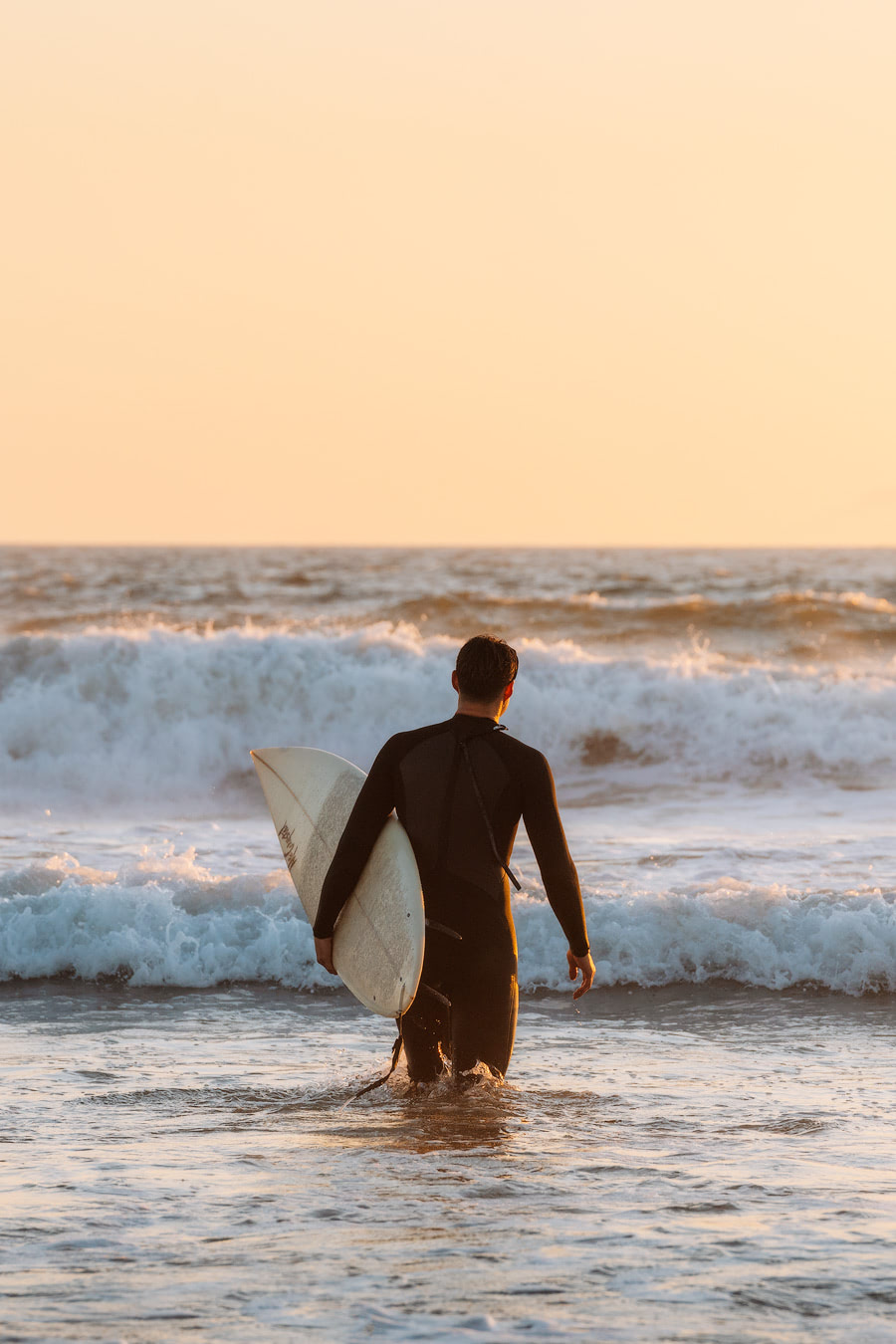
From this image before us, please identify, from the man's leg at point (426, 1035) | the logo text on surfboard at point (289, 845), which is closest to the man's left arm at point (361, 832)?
the man's leg at point (426, 1035)

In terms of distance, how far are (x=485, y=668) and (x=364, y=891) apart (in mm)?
794

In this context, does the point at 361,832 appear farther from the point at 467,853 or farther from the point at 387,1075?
the point at 387,1075

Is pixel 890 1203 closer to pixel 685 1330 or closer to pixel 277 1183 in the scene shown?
pixel 685 1330

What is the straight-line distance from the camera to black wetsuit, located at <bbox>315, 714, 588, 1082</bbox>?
418cm

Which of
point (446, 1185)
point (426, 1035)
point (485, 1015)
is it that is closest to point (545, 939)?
point (426, 1035)

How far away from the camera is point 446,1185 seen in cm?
371

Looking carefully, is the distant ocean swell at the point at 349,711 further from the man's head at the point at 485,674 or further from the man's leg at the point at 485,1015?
the man's head at the point at 485,674

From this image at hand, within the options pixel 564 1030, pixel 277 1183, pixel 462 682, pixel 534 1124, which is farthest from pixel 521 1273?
pixel 564 1030

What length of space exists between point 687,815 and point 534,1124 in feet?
25.3

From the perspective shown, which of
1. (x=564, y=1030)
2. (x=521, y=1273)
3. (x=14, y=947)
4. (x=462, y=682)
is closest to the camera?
(x=521, y=1273)

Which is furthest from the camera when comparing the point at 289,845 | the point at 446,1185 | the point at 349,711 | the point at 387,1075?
the point at 349,711

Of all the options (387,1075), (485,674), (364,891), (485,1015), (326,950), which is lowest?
(387,1075)

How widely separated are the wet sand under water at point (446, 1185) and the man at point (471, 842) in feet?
1.32

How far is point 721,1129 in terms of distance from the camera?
175 inches
